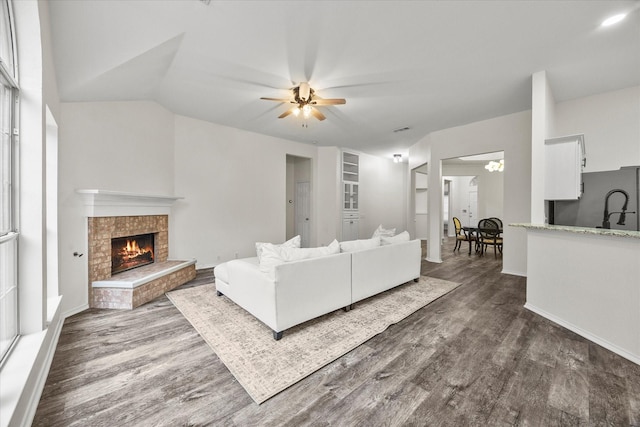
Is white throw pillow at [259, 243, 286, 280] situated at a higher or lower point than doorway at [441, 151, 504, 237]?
lower

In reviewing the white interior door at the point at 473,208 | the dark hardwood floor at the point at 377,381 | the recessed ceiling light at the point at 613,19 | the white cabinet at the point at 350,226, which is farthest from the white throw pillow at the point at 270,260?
the white interior door at the point at 473,208

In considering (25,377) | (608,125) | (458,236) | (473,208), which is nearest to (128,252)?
(25,377)

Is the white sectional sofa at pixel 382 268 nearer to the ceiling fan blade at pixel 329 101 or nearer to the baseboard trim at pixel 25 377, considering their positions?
the ceiling fan blade at pixel 329 101

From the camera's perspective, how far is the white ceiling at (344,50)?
2.03 meters

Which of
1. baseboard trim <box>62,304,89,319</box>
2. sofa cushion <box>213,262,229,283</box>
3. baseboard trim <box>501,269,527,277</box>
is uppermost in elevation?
sofa cushion <box>213,262,229,283</box>

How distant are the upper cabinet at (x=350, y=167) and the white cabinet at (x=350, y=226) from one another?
3.49 ft

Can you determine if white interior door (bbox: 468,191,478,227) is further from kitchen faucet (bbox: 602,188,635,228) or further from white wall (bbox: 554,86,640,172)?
kitchen faucet (bbox: 602,188,635,228)

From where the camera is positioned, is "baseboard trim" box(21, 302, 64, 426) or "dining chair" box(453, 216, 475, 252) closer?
"baseboard trim" box(21, 302, 64, 426)

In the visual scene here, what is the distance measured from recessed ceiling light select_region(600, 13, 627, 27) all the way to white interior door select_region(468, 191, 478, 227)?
8.02 m

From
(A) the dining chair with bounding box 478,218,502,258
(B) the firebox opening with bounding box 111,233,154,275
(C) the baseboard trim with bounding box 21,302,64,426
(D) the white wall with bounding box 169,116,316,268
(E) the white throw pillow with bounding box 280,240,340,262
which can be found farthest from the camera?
(A) the dining chair with bounding box 478,218,502,258

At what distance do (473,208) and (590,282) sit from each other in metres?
8.09

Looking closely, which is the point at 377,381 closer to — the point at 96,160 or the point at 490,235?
the point at 96,160

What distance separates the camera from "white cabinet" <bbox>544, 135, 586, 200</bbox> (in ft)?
9.20

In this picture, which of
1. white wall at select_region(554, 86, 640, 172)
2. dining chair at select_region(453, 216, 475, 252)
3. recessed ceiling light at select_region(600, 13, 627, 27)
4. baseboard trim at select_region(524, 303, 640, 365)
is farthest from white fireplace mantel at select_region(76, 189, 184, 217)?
dining chair at select_region(453, 216, 475, 252)
